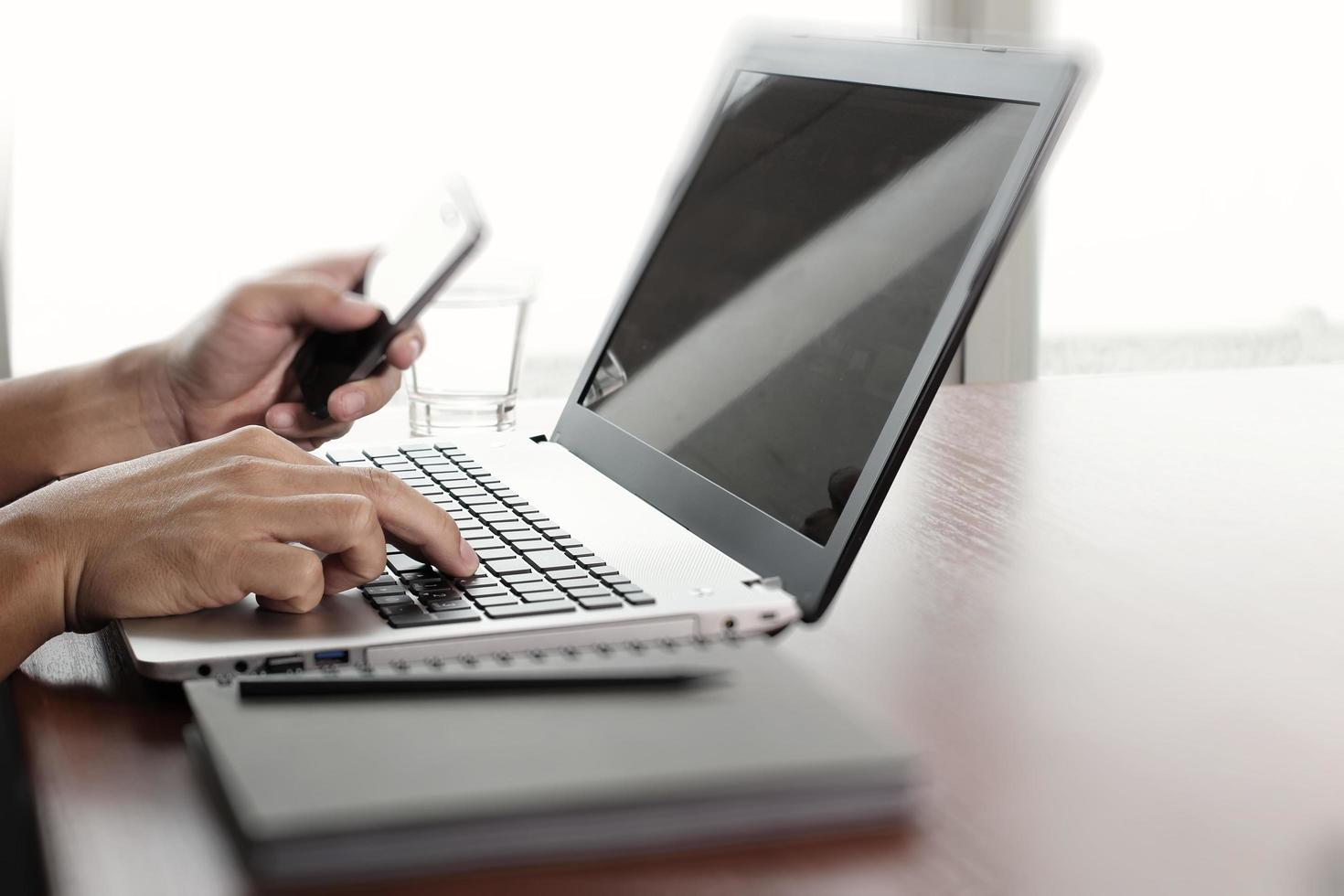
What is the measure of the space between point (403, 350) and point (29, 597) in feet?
1.42

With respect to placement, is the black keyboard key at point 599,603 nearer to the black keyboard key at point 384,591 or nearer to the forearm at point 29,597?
the black keyboard key at point 384,591

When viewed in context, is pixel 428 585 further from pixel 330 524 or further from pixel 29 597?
pixel 29 597

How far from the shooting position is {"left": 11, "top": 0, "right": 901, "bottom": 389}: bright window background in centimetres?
252

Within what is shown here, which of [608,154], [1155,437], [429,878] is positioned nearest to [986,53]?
[1155,437]

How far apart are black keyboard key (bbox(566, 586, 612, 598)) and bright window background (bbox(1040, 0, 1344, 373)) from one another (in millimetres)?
2499

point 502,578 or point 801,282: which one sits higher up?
point 801,282

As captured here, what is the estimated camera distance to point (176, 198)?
2.59m

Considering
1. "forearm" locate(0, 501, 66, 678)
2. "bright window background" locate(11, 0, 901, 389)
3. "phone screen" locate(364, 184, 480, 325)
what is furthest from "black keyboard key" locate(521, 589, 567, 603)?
"bright window background" locate(11, 0, 901, 389)

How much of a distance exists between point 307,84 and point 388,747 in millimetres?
2317

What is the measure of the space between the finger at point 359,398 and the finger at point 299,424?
18 mm

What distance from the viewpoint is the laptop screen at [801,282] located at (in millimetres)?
756

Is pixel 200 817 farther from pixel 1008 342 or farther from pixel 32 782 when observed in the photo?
pixel 1008 342

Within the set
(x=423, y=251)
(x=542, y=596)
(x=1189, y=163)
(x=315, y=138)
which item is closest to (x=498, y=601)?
(x=542, y=596)

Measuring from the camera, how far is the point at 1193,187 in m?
3.02
